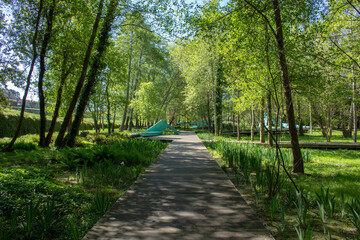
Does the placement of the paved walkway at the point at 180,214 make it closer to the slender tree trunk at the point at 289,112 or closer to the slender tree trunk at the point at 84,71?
the slender tree trunk at the point at 289,112

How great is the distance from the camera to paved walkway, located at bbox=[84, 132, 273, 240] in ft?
7.69

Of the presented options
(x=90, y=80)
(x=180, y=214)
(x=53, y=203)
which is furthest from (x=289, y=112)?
(x=90, y=80)

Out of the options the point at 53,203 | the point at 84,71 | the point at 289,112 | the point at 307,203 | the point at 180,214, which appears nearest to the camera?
the point at 53,203

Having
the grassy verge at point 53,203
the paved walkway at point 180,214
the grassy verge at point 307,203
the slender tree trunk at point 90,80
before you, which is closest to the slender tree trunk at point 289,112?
the grassy verge at point 307,203

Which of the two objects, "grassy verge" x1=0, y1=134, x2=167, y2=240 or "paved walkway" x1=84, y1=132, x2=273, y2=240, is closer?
"grassy verge" x1=0, y1=134, x2=167, y2=240

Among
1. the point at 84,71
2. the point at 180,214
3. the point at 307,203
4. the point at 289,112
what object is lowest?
the point at 180,214

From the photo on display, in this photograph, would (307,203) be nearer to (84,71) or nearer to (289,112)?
(289,112)

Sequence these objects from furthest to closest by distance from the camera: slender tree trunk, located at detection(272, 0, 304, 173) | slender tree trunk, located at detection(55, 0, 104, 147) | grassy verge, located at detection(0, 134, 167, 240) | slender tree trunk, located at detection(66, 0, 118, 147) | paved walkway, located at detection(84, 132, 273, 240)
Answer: slender tree trunk, located at detection(66, 0, 118, 147), slender tree trunk, located at detection(55, 0, 104, 147), slender tree trunk, located at detection(272, 0, 304, 173), paved walkway, located at detection(84, 132, 273, 240), grassy verge, located at detection(0, 134, 167, 240)

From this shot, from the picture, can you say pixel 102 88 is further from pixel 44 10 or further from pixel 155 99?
pixel 44 10

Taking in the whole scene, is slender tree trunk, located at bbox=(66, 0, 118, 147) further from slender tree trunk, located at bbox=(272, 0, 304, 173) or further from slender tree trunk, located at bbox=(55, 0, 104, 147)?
slender tree trunk, located at bbox=(272, 0, 304, 173)

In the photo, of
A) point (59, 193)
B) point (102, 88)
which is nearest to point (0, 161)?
point (59, 193)

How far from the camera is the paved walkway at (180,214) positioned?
2344 mm

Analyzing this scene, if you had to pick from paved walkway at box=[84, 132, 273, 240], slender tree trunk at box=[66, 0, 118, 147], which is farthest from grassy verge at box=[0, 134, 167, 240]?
slender tree trunk at box=[66, 0, 118, 147]

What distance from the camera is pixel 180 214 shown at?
285cm
